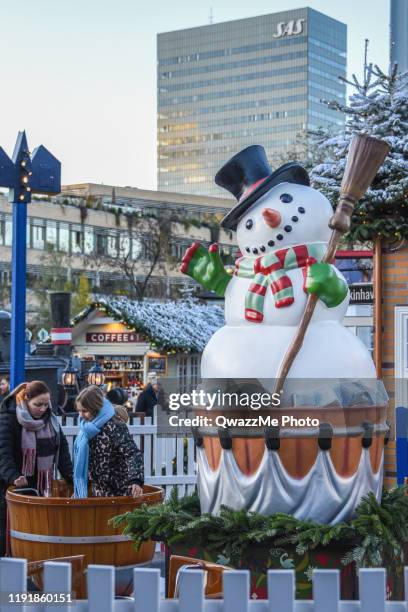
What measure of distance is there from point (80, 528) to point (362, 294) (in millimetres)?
4456

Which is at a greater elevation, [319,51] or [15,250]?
[319,51]

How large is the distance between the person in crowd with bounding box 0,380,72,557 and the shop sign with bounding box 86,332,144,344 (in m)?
24.8

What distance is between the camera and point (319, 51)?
644ft

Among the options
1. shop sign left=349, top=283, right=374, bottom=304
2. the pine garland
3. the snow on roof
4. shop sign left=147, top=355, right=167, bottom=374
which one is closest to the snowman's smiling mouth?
the pine garland

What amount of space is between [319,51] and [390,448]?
194m

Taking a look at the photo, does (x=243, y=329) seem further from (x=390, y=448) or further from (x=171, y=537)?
(x=390, y=448)

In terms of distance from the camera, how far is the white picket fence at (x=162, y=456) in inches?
416

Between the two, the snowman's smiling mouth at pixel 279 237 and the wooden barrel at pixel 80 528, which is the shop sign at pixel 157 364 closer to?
the wooden barrel at pixel 80 528

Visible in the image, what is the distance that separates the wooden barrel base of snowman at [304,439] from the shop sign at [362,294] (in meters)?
4.27

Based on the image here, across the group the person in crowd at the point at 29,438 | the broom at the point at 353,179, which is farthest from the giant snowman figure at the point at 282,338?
the person in crowd at the point at 29,438

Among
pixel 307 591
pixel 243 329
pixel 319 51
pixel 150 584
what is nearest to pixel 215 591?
pixel 150 584

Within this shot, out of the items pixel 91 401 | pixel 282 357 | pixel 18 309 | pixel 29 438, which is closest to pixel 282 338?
pixel 282 357

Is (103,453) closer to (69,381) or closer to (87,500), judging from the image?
(87,500)

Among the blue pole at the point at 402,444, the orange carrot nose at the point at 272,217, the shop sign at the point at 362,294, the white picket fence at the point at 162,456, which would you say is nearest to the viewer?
the orange carrot nose at the point at 272,217
